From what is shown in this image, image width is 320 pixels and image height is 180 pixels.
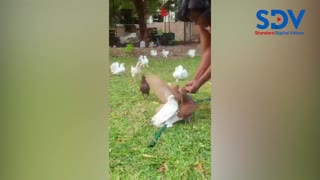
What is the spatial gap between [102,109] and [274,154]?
3.86 feet

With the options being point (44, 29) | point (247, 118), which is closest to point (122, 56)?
point (44, 29)

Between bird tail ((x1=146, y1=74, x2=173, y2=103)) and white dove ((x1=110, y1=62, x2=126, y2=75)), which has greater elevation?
white dove ((x1=110, y1=62, x2=126, y2=75))

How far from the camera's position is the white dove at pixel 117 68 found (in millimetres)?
2307

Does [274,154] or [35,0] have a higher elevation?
[35,0]

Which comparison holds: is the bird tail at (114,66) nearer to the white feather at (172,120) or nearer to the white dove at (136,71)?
Result: the white dove at (136,71)

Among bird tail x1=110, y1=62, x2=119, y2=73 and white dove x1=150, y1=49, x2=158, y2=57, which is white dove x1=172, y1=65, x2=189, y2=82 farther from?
bird tail x1=110, y1=62, x2=119, y2=73

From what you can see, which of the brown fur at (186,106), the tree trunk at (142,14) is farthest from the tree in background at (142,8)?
the brown fur at (186,106)

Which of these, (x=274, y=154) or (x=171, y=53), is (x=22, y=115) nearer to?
(x=171, y=53)

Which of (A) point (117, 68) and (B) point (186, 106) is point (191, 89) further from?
(A) point (117, 68)

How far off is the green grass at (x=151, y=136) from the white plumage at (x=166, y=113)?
1.4 inches

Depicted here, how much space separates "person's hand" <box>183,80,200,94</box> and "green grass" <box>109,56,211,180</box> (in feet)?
0.09

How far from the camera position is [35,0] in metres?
2.16

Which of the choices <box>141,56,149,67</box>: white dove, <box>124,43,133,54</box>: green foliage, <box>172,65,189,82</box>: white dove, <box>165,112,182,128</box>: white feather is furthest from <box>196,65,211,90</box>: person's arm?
<box>124,43,133,54</box>: green foliage

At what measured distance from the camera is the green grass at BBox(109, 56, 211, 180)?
2330mm
